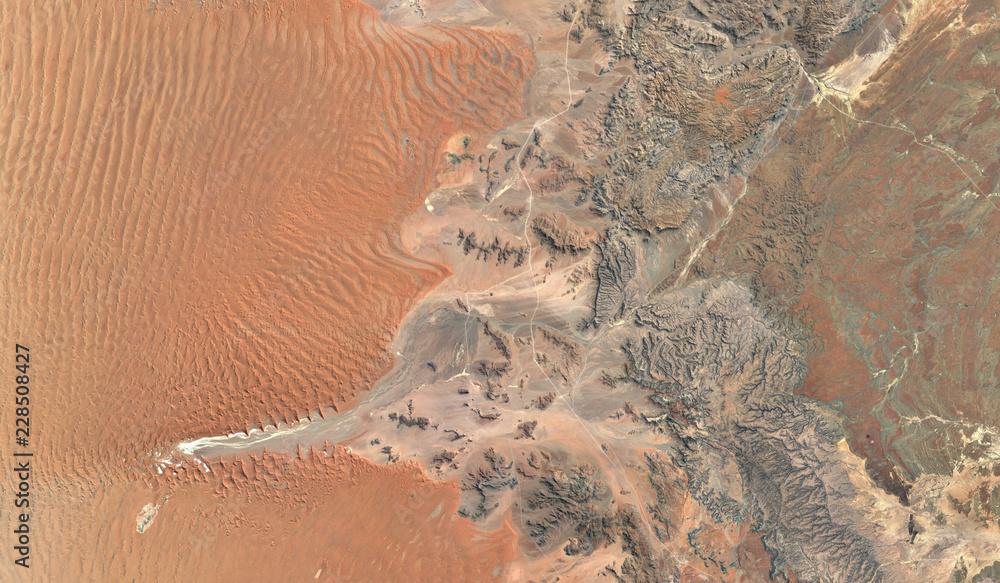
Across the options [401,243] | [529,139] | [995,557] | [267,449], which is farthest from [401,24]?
[995,557]

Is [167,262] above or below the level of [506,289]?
below

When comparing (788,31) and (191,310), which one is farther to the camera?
(788,31)

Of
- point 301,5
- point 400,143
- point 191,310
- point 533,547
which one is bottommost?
point 533,547

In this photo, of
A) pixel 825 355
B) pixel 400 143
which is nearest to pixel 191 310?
pixel 400 143

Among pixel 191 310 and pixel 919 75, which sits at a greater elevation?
pixel 919 75

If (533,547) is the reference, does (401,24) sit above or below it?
above

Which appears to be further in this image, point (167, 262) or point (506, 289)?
point (506, 289)

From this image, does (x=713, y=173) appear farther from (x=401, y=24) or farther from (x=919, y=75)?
(x=401, y=24)

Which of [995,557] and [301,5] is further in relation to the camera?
[995,557]

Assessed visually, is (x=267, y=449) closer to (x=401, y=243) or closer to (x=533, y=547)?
(x=401, y=243)
